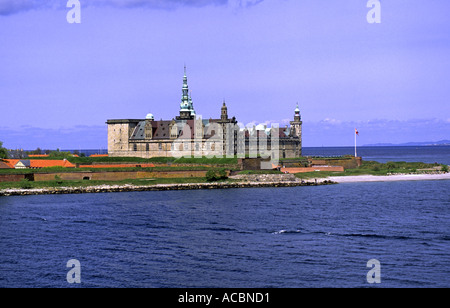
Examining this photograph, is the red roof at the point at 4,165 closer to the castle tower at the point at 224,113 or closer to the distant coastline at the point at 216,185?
the distant coastline at the point at 216,185

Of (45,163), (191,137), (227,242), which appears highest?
(191,137)

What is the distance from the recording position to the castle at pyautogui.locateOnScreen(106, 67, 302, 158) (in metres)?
115

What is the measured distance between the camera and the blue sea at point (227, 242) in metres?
32.3

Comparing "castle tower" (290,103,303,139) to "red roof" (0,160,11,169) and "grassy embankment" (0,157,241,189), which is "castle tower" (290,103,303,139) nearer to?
"grassy embankment" (0,157,241,189)

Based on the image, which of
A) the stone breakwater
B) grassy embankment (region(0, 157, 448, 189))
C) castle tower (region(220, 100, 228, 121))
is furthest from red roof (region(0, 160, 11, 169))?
castle tower (region(220, 100, 228, 121))

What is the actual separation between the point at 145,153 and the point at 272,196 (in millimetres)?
52334

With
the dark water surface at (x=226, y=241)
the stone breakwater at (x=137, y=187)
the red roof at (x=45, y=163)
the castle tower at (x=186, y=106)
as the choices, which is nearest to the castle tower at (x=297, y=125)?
the castle tower at (x=186, y=106)

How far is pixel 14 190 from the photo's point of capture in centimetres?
7769

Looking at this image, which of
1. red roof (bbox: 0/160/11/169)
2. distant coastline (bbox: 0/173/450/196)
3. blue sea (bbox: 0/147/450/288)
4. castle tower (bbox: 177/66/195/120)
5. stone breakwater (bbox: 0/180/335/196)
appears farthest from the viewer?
castle tower (bbox: 177/66/195/120)

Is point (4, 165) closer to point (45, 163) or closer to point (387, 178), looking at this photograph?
point (45, 163)

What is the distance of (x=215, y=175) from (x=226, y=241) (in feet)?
157

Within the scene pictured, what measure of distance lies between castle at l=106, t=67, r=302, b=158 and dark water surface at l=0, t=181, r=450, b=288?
45381 mm

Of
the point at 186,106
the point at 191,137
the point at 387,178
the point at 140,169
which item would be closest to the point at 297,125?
Result: the point at 186,106

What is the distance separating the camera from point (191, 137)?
380 feet
